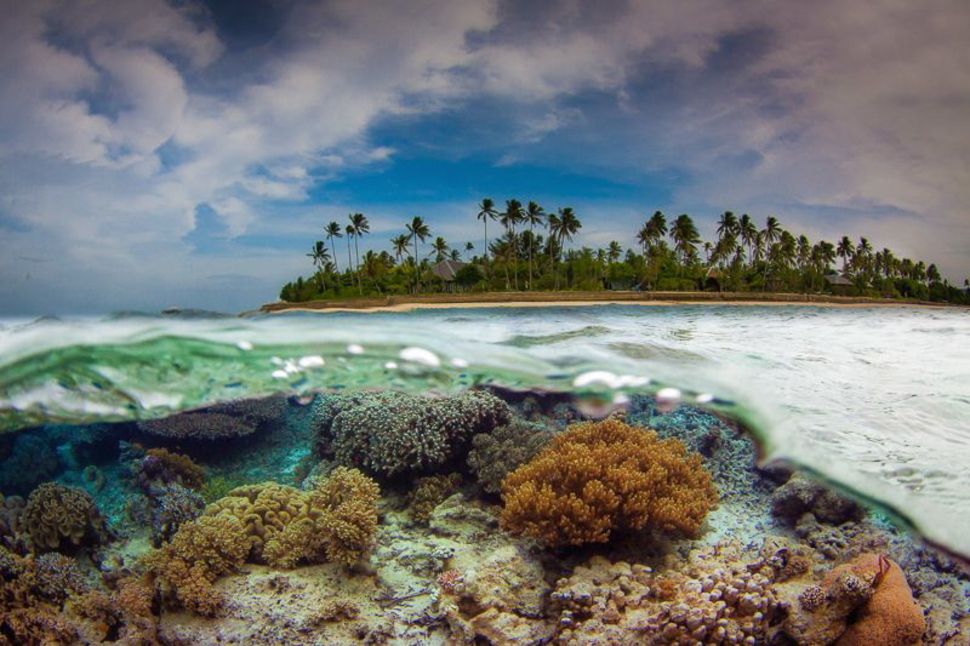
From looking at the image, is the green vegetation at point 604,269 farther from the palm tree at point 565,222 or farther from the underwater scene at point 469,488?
the underwater scene at point 469,488

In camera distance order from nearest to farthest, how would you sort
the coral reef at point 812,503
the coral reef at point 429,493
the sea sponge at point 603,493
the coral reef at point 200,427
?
1. the sea sponge at point 603,493
2. the coral reef at point 812,503
3. the coral reef at point 429,493
4. the coral reef at point 200,427

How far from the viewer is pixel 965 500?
5449 mm

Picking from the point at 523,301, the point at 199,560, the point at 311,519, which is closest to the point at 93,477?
the point at 199,560

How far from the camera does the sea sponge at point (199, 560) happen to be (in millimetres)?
6180

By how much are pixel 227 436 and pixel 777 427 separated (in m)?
8.25

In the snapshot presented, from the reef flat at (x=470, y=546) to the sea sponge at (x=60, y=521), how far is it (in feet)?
0.08

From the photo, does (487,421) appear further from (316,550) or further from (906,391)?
(906,391)

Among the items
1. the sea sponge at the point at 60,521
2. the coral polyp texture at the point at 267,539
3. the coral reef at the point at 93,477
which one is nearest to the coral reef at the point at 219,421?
the coral reef at the point at 93,477

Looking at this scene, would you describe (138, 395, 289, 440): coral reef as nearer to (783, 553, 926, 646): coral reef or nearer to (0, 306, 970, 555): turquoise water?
(0, 306, 970, 555): turquoise water

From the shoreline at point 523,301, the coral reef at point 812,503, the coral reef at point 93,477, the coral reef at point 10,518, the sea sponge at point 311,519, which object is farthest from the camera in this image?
the shoreline at point 523,301

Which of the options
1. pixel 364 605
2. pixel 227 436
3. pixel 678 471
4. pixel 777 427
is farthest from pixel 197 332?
pixel 777 427

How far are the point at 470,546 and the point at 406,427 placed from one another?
1.99 meters

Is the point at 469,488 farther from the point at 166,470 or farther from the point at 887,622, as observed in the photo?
the point at 166,470

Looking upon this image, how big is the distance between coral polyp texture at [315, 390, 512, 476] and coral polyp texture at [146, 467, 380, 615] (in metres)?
0.77
